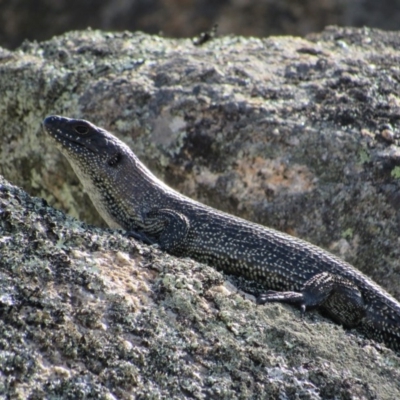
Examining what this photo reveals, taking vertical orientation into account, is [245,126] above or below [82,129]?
above

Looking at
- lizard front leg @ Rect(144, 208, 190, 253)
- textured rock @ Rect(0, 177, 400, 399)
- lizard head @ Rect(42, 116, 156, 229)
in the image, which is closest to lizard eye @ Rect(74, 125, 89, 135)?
lizard head @ Rect(42, 116, 156, 229)

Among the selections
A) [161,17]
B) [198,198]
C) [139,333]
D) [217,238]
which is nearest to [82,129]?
[198,198]

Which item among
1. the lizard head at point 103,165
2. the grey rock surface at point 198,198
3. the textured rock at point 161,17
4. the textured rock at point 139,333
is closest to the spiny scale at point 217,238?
the lizard head at point 103,165

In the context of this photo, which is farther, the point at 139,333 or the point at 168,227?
the point at 168,227

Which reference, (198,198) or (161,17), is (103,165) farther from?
(161,17)

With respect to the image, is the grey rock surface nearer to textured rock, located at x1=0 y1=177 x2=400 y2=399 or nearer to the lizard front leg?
textured rock, located at x1=0 y1=177 x2=400 y2=399

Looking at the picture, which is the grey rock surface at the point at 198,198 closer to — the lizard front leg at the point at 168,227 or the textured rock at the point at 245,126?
the textured rock at the point at 245,126
